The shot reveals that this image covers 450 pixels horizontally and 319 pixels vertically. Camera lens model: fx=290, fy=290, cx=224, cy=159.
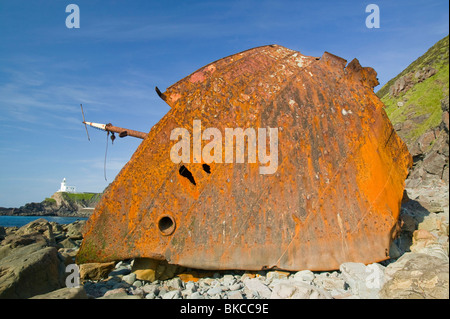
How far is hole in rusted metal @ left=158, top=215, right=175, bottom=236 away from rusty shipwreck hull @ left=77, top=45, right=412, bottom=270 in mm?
13

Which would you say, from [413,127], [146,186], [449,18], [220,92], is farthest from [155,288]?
[413,127]

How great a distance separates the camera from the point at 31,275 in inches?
126

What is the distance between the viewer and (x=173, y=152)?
356 centimetres

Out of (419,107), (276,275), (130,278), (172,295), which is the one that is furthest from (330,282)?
(419,107)

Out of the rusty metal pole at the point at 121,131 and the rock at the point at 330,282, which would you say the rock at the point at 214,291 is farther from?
the rusty metal pole at the point at 121,131

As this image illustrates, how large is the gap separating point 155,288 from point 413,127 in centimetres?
2393

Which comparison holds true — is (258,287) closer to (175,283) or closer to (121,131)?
(175,283)

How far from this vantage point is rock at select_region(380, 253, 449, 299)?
2270mm

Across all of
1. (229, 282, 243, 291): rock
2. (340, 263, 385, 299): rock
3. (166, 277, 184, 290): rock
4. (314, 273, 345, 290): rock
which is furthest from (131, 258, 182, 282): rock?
(340, 263, 385, 299): rock

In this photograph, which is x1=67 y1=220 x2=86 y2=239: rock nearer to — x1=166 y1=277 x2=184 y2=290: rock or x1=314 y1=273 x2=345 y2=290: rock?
x1=166 y1=277 x2=184 y2=290: rock

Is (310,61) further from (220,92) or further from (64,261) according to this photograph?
(64,261)

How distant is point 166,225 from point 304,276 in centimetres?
167

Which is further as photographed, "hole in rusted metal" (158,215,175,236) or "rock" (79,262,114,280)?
"rock" (79,262,114,280)

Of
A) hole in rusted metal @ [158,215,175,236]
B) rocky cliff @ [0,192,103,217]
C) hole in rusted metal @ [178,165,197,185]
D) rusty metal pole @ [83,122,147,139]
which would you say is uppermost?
rusty metal pole @ [83,122,147,139]
